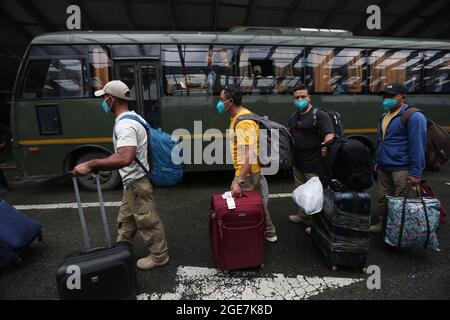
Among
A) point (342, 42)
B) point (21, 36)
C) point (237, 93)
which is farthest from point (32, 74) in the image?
point (21, 36)

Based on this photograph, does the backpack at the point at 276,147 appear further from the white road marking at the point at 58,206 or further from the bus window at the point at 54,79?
the bus window at the point at 54,79

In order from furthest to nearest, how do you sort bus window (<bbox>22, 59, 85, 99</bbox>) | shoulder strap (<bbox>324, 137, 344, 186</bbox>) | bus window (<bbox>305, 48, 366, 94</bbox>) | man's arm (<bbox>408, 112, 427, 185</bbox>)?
bus window (<bbox>305, 48, 366, 94</bbox>) < bus window (<bbox>22, 59, 85, 99</bbox>) < man's arm (<bbox>408, 112, 427, 185</bbox>) < shoulder strap (<bbox>324, 137, 344, 186</bbox>)

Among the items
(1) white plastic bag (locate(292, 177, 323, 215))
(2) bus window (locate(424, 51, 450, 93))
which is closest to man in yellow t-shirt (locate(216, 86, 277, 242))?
(1) white plastic bag (locate(292, 177, 323, 215))

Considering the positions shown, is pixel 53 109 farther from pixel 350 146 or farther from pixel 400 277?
pixel 400 277

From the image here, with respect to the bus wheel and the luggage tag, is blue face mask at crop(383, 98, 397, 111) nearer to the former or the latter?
the luggage tag

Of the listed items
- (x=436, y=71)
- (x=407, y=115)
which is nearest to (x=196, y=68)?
(x=407, y=115)

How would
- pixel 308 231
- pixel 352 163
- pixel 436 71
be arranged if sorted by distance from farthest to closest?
pixel 436 71 < pixel 308 231 < pixel 352 163

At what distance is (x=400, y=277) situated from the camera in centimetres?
242

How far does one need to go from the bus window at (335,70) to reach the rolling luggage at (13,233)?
502cm

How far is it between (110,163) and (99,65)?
3.49 metres

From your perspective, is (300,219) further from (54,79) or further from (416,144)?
(54,79)

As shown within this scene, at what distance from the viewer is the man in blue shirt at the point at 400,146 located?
8.64 feet

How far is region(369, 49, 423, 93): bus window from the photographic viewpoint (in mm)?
5348

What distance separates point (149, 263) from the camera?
257 cm
